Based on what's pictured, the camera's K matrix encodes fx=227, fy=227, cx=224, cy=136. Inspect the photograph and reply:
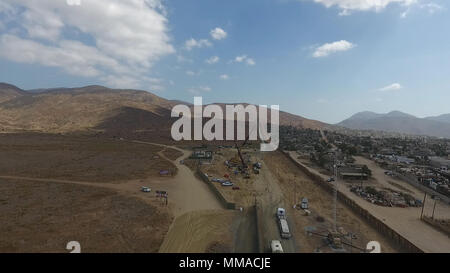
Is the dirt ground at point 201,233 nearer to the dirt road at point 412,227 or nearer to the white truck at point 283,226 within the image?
the white truck at point 283,226

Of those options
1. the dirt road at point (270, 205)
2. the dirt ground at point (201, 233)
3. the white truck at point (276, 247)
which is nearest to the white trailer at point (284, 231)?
the dirt road at point (270, 205)

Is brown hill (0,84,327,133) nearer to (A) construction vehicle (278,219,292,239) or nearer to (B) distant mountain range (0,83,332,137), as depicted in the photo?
(B) distant mountain range (0,83,332,137)

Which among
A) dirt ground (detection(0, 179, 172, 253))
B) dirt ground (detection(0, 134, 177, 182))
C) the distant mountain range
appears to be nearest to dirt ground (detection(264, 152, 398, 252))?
dirt ground (detection(0, 179, 172, 253))

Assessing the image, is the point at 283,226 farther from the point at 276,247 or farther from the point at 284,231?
the point at 276,247

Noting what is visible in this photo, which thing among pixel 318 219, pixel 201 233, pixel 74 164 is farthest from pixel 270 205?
pixel 74 164

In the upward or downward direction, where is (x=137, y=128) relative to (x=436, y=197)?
upward
